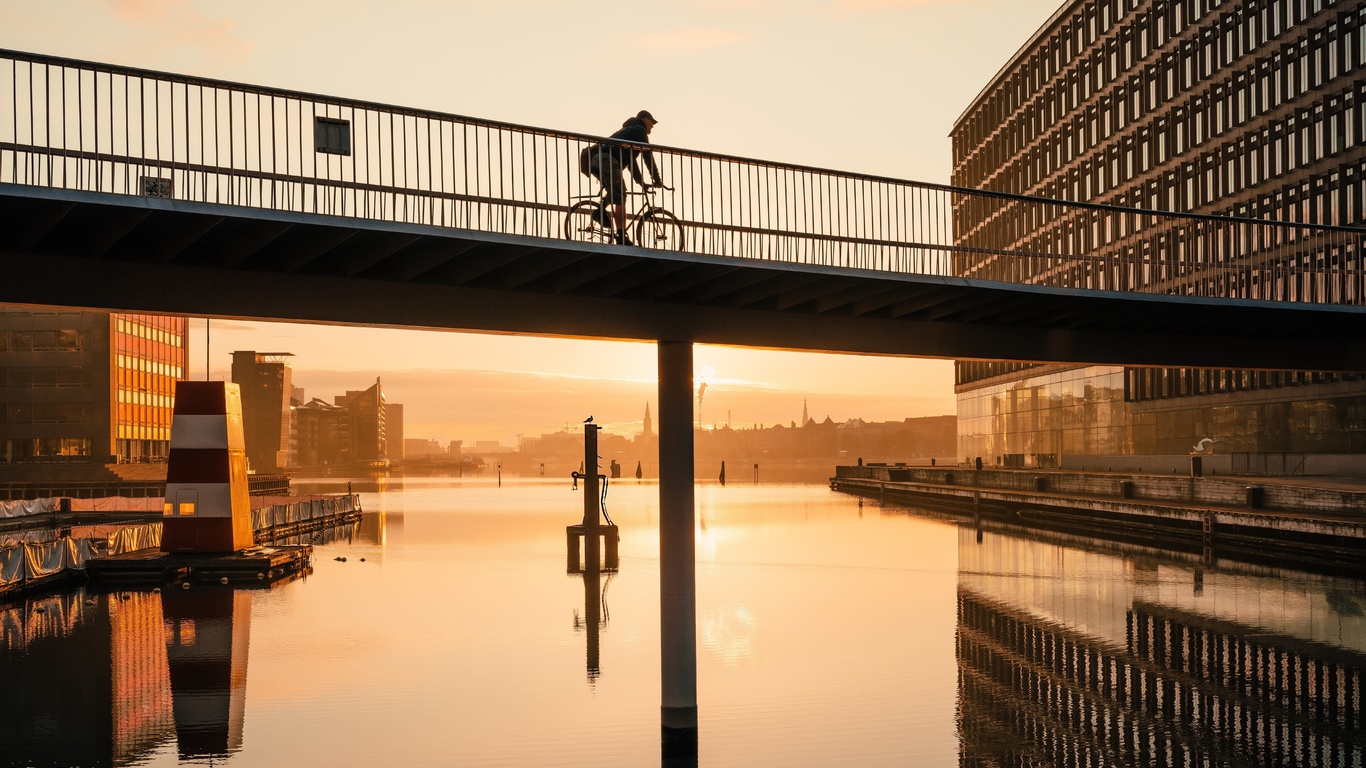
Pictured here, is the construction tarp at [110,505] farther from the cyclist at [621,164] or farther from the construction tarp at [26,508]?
the cyclist at [621,164]

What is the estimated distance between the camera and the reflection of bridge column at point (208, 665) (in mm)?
20016

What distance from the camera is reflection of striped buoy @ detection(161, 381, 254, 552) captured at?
35.4 meters

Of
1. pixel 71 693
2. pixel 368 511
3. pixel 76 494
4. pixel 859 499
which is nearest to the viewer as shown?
pixel 71 693

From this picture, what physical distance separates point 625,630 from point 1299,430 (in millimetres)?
53548

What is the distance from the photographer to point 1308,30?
68312mm

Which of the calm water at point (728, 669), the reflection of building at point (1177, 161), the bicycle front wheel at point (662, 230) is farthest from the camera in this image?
the reflection of building at point (1177, 161)

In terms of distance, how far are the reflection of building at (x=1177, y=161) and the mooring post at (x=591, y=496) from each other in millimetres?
19188

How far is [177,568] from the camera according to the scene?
37.9 meters

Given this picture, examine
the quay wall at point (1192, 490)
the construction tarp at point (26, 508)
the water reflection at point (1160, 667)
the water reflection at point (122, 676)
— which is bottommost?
the water reflection at point (1160, 667)

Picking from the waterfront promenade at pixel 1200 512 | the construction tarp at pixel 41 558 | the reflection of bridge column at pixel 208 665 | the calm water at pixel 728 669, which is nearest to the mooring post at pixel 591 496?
the calm water at pixel 728 669

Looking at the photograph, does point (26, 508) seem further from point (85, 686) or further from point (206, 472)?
point (85, 686)

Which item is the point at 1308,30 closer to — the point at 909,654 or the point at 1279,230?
the point at 1279,230

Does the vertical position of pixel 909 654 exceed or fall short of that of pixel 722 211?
it falls short

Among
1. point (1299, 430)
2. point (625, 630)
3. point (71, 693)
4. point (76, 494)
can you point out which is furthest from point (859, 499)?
point (71, 693)
